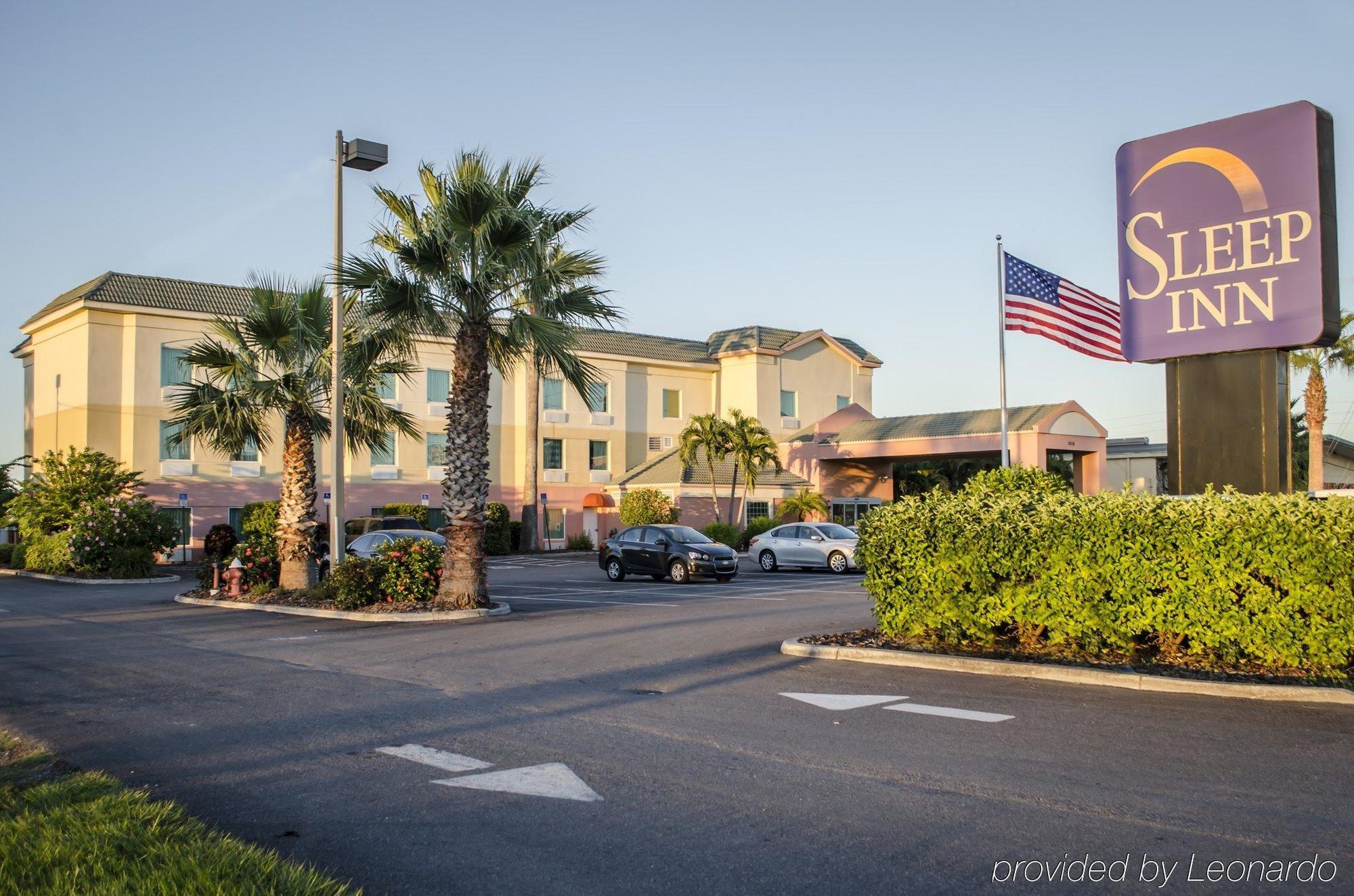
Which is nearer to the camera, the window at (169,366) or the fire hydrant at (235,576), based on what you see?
the fire hydrant at (235,576)

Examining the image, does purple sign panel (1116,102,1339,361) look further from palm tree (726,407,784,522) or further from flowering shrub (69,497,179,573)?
palm tree (726,407,784,522)

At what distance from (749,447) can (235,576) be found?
25.7 meters

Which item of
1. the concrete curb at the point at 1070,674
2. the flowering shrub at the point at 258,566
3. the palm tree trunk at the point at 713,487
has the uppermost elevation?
the palm tree trunk at the point at 713,487

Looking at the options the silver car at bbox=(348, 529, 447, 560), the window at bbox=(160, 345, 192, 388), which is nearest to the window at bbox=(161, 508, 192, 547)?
the window at bbox=(160, 345, 192, 388)

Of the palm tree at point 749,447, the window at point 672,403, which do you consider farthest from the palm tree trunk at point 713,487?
the window at point 672,403

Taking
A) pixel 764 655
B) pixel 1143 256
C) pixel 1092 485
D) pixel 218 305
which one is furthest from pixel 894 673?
pixel 218 305

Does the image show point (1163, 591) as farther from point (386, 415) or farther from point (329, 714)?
point (386, 415)

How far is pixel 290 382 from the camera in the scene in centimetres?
2216

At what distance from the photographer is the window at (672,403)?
190 feet

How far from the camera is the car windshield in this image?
1110 inches

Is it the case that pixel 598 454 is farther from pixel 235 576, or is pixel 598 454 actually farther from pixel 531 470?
pixel 235 576

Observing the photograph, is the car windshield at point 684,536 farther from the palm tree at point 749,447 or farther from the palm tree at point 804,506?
the palm tree at point 804,506

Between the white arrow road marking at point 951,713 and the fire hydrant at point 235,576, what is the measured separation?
1665 cm

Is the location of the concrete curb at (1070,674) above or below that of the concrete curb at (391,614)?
above
